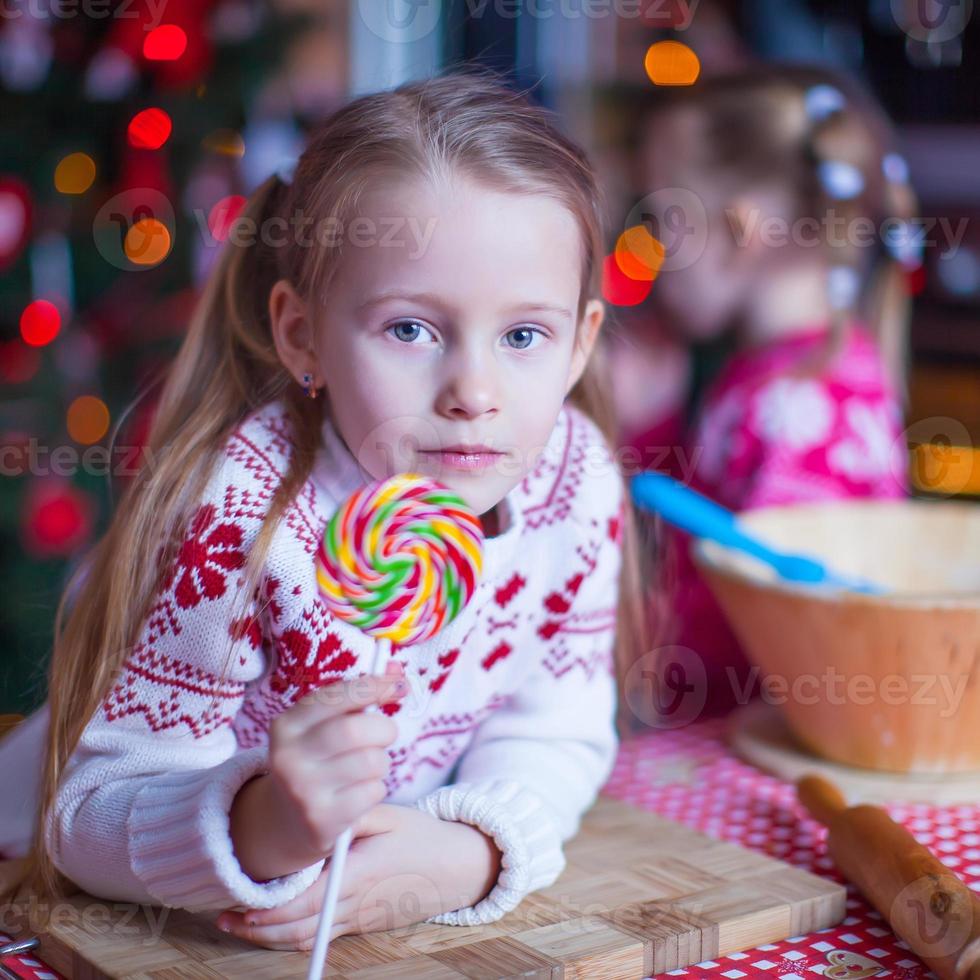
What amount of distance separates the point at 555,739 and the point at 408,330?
407 millimetres

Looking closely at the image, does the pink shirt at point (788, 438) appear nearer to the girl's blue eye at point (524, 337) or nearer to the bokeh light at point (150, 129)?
the girl's blue eye at point (524, 337)

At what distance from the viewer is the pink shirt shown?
179 centimetres

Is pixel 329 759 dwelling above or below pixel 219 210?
below

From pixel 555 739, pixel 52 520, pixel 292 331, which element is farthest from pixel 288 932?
pixel 52 520

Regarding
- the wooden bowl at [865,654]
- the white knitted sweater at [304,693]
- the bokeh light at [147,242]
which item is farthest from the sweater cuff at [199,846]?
the bokeh light at [147,242]

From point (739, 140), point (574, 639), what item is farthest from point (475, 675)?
point (739, 140)

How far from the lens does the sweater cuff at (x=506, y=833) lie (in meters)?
0.91

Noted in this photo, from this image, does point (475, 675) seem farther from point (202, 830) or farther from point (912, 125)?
point (912, 125)

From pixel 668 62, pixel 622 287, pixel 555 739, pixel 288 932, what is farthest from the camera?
pixel 668 62

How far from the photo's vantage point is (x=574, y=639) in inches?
43.9

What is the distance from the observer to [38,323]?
2.18 m

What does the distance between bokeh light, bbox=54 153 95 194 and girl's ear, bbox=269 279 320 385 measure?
4.48ft

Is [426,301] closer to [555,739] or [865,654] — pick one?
[555,739]

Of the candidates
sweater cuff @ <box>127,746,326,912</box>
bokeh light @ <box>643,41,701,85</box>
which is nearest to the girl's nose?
sweater cuff @ <box>127,746,326,912</box>
